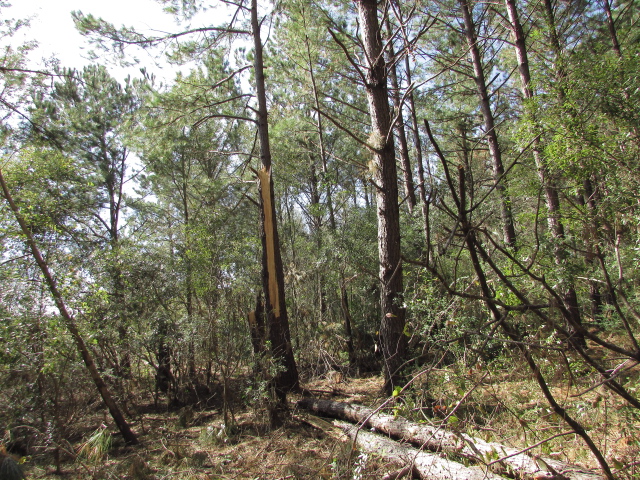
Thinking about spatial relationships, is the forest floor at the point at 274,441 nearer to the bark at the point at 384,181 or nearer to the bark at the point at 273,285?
the bark at the point at 273,285

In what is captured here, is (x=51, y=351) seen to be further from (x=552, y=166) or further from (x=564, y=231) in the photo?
(x=564, y=231)

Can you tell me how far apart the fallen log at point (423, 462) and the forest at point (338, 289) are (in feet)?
0.11

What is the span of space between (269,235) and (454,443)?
4.27m

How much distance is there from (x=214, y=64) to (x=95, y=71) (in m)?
7.69

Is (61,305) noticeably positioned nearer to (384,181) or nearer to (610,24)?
(384,181)

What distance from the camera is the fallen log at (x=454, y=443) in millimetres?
1683

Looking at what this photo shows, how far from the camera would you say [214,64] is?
25.5 ft

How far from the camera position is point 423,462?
124 inches

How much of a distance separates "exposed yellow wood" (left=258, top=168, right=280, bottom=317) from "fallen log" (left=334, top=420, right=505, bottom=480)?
2679 mm

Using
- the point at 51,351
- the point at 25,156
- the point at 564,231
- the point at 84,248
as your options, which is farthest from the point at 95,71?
the point at 564,231

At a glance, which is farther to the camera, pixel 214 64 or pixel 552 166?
pixel 214 64

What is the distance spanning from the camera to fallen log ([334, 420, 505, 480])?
8.88 ft

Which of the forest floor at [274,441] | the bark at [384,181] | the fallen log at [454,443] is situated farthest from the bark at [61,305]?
the bark at [384,181]

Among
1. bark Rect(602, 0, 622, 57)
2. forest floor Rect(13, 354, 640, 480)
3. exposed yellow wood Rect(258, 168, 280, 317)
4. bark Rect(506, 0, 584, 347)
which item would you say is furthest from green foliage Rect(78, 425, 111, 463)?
bark Rect(602, 0, 622, 57)
